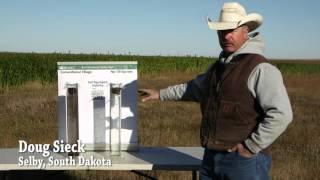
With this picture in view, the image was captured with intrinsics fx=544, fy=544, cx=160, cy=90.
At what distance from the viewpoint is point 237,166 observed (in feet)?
10.3

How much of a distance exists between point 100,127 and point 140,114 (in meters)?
9.08

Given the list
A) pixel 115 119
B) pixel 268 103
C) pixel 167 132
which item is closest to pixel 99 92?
pixel 115 119

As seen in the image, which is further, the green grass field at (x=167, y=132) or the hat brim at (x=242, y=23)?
the green grass field at (x=167, y=132)

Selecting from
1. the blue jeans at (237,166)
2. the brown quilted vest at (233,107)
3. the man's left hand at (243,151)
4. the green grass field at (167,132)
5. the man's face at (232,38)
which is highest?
the man's face at (232,38)

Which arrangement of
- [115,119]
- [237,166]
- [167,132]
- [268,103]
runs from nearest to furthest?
[268,103] < [237,166] < [115,119] < [167,132]

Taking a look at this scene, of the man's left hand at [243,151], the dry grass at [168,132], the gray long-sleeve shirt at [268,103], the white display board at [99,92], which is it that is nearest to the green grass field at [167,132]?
the dry grass at [168,132]

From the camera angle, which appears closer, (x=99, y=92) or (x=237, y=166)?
(x=237, y=166)

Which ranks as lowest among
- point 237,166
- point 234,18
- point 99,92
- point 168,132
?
point 168,132

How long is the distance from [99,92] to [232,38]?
4.97 ft

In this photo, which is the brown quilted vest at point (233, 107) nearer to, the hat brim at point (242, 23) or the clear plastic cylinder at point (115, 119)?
the hat brim at point (242, 23)

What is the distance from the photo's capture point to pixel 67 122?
14.3 feet

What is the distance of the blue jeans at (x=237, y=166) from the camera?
313cm

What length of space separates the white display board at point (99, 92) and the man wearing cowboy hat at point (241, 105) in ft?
3.76

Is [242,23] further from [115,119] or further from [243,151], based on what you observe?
[115,119]
